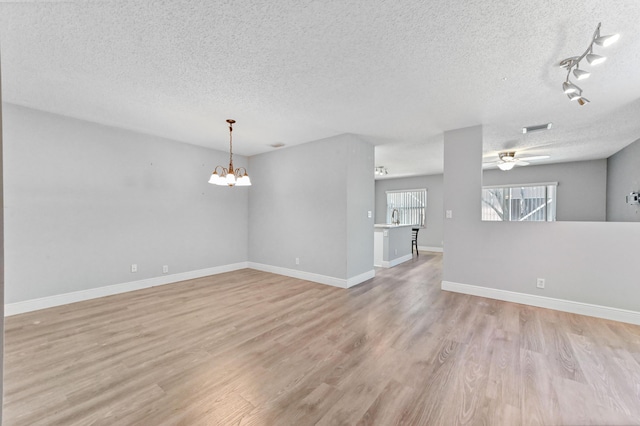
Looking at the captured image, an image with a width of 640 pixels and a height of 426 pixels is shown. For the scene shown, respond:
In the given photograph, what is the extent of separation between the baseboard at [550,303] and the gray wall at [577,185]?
467 cm

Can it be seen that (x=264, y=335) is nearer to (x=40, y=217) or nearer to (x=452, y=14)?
(x=452, y=14)

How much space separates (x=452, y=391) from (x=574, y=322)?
2383 mm

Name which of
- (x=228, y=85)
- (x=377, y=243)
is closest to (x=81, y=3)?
(x=228, y=85)

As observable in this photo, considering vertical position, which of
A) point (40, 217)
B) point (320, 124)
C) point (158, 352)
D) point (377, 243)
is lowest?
point (158, 352)

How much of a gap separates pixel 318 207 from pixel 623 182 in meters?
6.22

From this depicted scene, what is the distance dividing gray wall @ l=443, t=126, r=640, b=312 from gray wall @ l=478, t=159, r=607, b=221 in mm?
4438

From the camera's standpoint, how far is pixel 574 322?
316 cm

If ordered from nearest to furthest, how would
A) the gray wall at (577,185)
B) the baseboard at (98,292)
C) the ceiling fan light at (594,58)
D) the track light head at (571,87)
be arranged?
the ceiling fan light at (594,58)
the track light head at (571,87)
the baseboard at (98,292)
the gray wall at (577,185)

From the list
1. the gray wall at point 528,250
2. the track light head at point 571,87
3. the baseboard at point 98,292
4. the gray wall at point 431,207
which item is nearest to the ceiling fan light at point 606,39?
the track light head at point 571,87

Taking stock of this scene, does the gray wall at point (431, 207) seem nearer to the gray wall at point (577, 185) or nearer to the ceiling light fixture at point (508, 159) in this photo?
the gray wall at point (577, 185)

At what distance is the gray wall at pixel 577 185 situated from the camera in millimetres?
6477

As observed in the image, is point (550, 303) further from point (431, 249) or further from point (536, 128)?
point (431, 249)

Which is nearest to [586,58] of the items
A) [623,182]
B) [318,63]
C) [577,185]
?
[318,63]

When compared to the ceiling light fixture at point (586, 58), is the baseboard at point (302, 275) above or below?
below
